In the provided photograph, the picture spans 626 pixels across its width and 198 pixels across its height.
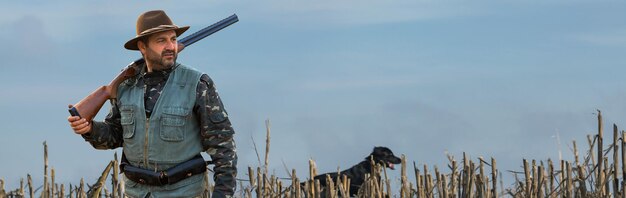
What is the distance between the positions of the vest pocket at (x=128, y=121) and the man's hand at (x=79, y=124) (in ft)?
0.65

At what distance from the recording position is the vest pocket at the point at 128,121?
5.80 meters

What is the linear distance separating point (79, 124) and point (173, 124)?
634 mm

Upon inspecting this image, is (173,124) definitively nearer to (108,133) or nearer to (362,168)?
(108,133)

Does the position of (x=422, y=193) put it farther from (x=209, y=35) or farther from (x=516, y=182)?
(x=209, y=35)

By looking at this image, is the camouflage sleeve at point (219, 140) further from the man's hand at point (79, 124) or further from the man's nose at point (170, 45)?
the man's hand at point (79, 124)

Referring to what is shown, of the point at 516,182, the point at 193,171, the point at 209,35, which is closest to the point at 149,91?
the point at 193,171

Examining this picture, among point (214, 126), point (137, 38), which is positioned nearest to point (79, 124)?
point (137, 38)

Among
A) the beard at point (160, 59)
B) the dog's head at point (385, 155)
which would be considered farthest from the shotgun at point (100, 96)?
the dog's head at point (385, 155)

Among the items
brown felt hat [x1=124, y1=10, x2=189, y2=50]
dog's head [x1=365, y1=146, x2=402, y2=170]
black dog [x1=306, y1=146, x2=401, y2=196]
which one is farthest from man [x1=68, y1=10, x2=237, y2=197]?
dog's head [x1=365, y1=146, x2=402, y2=170]

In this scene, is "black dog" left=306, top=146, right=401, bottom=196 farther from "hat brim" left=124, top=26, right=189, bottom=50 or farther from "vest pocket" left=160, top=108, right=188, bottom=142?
"vest pocket" left=160, top=108, right=188, bottom=142

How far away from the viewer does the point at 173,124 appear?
565 cm

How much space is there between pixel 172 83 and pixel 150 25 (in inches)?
13.1

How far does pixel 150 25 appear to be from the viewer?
5.78 m

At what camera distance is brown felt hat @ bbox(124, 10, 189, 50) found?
573cm
